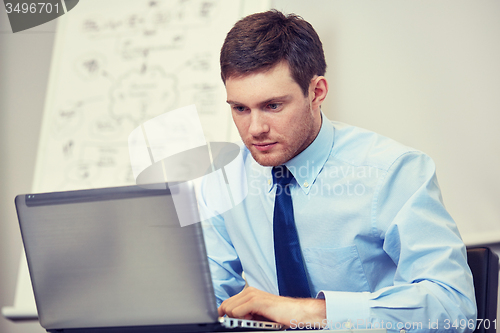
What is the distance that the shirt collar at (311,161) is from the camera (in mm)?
938

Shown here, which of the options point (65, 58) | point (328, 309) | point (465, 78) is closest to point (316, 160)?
point (328, 309)

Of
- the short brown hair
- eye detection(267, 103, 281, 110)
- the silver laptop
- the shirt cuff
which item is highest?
the short brown hair

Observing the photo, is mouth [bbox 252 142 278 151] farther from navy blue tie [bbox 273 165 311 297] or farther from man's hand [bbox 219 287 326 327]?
man's hand [bbox 219 287 326 327]

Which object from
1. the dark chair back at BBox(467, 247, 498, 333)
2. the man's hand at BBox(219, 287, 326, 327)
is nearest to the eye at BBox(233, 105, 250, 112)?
the man's hand at BBox(219, 287, 326, 327)

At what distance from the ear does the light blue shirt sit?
7 centimetres

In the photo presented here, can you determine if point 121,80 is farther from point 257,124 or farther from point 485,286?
point 485,286

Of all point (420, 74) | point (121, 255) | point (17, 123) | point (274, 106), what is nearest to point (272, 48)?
point (274, 106)

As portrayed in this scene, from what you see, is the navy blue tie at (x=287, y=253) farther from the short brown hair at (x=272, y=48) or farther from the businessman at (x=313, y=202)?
the short brown hair at (x=272, y=48)

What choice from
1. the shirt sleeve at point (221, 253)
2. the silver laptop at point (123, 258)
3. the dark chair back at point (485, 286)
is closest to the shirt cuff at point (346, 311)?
the silver laptop at point (123, 258)

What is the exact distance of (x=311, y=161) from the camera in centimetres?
96

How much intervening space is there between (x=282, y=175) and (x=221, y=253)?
0.86ft

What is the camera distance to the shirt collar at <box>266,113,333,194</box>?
94 centimetres

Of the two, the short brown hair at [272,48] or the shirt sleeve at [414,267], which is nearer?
the shirt sleeve at [414,267]

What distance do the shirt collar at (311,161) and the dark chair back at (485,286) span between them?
0.36 meters
